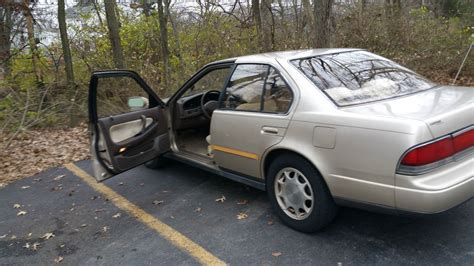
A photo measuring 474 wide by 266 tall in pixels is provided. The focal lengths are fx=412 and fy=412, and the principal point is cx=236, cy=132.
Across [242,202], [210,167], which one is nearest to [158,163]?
[210,167]

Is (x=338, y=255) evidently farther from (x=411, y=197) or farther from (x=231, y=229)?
(x=231, y=229)

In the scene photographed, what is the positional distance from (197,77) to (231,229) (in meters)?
1.72

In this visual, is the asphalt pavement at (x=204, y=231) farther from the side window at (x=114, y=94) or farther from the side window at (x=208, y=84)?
the side window at (x=114, y=94)

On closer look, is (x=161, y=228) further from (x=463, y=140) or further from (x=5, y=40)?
(x=5, y=40)

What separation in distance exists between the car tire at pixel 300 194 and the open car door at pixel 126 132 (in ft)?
5.23

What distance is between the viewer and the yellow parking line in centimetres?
329

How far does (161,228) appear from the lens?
3.88 m

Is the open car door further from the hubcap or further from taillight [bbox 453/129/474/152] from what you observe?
taillight [bbox 453/129/474/152]

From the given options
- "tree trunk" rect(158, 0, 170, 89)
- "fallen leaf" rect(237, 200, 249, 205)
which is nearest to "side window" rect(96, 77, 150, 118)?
"tree trunk" rect(158, 0, 170, 89)

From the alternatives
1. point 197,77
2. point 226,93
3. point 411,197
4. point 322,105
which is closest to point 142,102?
point 197,77

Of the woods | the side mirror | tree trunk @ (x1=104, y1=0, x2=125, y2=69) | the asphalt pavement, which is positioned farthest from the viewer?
the woods

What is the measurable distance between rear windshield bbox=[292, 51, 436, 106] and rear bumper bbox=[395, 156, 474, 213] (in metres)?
0.79

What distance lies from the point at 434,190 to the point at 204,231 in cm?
197

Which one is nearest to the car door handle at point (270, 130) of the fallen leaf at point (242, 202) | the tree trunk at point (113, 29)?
the fallen leaf at point (242, 202)
